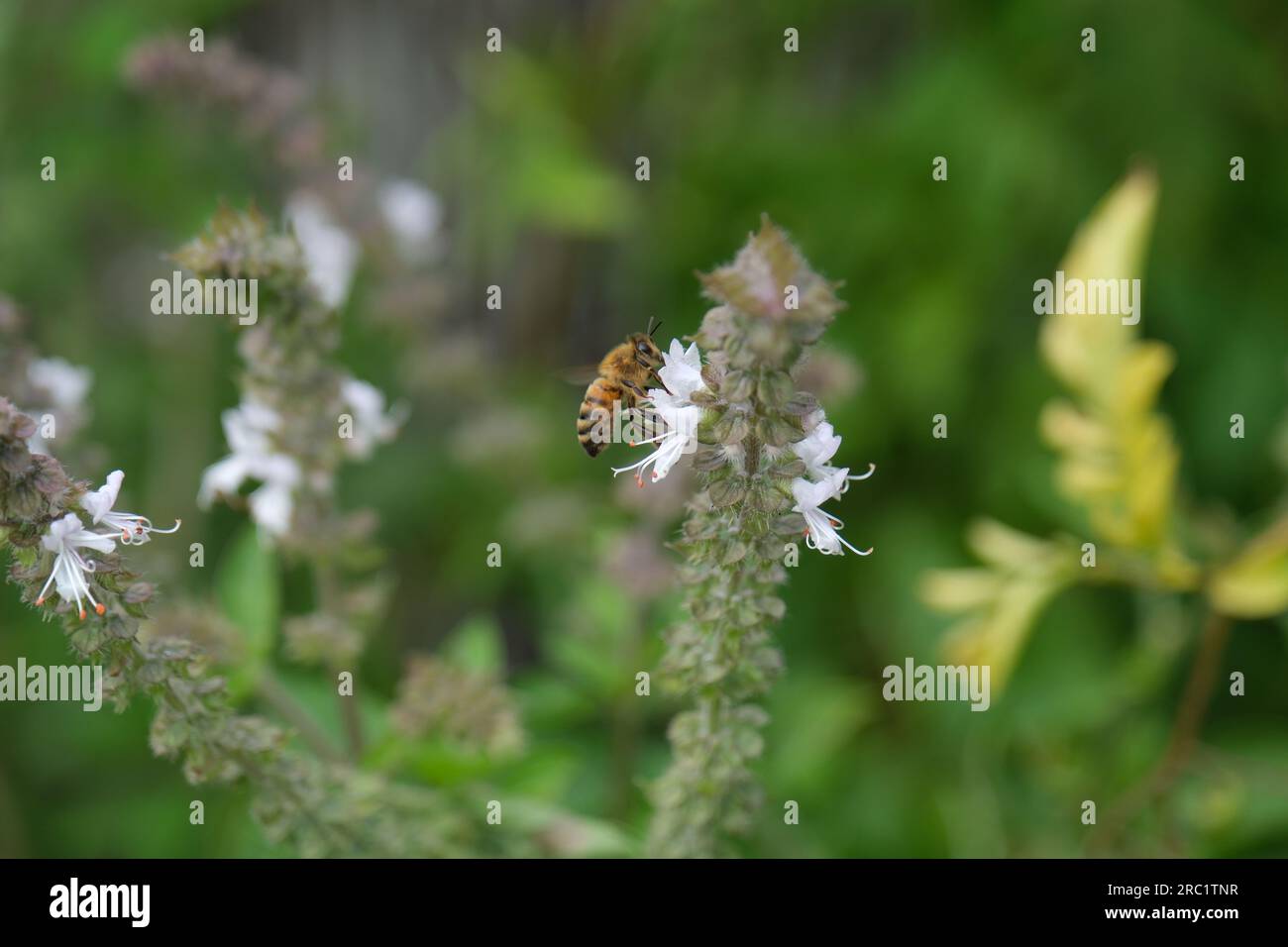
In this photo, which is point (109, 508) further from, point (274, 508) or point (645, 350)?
point (645, 350)

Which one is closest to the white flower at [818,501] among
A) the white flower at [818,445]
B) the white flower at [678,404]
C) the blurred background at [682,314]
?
the white flower at [818,445]

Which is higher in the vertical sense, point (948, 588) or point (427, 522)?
point (427, 522)

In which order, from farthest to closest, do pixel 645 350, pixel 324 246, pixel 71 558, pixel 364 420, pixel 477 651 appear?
1. pixel 477 651
2. pixel 324 246
3. pixel 364 420
4. pixel 645 350
5. pixel 71 558

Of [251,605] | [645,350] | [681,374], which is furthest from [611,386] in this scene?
[251,605]

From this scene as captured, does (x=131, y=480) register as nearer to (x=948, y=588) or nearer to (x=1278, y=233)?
(x=948, y=588)

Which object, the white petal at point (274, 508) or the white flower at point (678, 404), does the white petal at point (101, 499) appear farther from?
the white flower at point (678, 404)

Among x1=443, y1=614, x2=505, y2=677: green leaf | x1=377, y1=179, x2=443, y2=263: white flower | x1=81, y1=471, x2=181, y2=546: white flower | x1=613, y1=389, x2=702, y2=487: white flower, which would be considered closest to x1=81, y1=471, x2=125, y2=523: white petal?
x1=81, y1=471, x2=181, y2=546: white flower
